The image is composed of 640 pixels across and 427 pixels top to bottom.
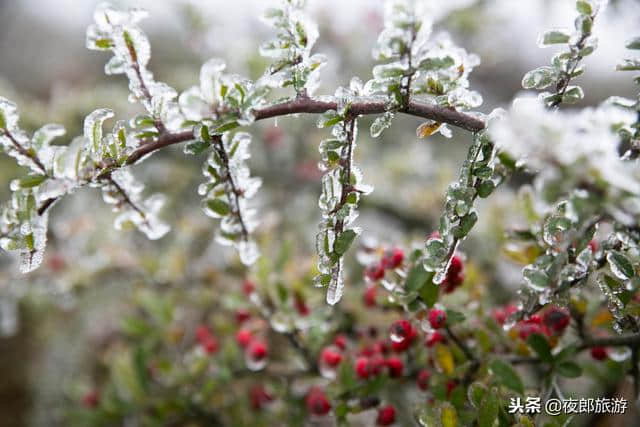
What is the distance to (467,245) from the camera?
160 cm

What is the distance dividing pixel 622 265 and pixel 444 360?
0.35m

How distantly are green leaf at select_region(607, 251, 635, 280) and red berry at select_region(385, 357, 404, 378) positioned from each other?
43 cm

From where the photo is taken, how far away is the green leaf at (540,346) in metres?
0.79

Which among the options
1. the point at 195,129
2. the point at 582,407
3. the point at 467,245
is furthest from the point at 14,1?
the point at 582,407

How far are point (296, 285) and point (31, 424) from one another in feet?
4.68

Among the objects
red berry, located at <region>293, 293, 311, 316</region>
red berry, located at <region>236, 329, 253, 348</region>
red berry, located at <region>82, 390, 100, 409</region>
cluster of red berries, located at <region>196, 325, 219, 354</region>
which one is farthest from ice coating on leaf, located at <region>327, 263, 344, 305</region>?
red berry, located at <region>82, 390, 100, 409</region>

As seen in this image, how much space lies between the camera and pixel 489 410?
2.23 feet

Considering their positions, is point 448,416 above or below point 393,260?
below

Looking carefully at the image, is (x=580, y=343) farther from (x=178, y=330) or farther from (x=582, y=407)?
(x=178, y=330)

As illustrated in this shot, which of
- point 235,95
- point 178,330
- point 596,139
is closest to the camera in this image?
point 596,139

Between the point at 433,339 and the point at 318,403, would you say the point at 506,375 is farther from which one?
the point at 318,403

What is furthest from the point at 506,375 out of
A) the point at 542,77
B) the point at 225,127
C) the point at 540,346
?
the point at 225,127

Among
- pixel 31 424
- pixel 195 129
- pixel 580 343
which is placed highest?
pixel 195 129

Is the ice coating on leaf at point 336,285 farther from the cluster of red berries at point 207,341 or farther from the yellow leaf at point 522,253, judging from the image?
the cluster of red berries at point 207,341
